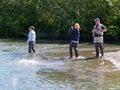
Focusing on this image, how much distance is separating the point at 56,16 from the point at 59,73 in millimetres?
21452

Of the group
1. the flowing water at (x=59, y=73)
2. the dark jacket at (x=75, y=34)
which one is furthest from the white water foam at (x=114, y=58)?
the dark jacket at (x=75, y=34)

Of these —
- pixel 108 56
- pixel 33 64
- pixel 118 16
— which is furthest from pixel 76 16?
pixel 33 64

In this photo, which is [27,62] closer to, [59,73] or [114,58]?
[59,73]

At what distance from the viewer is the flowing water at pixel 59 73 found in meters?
13.8

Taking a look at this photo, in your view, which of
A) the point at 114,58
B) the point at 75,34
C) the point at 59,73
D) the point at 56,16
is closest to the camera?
the point at 59,73

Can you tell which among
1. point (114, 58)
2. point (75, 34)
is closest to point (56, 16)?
point (75, 34)

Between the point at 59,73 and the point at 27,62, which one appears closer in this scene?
the point at 59,73

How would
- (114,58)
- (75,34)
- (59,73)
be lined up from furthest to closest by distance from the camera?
(75,34), (114,58), (59,73)

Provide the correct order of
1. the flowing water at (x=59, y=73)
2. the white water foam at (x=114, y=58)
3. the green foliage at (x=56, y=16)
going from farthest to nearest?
the green foliage at (x=56, y=16), the white water foam at (x=114, y=58), the flowing water at (x=59, y=73)

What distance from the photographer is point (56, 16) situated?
123ft

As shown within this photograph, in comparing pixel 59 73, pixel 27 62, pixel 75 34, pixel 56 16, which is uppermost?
pixel 56 16

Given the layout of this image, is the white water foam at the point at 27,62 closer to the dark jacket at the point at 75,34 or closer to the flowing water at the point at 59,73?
the flowing water at the point at 59,73

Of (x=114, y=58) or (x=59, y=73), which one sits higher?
(x=114, y=58)

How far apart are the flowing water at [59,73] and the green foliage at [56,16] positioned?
13.8 meters
